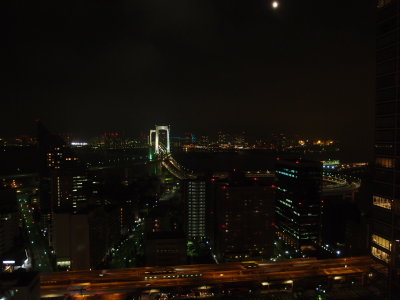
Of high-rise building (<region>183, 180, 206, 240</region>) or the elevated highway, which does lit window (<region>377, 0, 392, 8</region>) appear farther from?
high-rise building (<region>183, 180, 206, 240</region>)

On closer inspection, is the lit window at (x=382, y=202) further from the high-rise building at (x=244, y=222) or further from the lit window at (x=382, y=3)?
the high-rise building at (x=244, y=222)

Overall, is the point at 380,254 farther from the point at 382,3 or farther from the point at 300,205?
the point at 300,205

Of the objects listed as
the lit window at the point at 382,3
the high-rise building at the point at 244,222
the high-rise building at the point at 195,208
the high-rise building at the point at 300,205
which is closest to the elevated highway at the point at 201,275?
the high-rise building at the point at 244,222

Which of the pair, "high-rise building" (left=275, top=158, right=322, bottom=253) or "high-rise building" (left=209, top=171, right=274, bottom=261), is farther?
"high-rise building" (left=275, top=158, right=322, bottom=253)

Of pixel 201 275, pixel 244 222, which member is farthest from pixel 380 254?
pixel 244 222

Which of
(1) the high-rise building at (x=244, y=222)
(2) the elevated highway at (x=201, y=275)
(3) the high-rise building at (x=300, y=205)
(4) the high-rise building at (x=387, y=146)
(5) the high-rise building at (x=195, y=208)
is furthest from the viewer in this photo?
(5) the high-rise building at (x=195, y=208)

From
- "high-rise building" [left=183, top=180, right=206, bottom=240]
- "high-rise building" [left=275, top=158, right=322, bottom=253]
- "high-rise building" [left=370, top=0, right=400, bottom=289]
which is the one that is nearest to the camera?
"high-rise building" [left=370, top=0, right=400, bottom=289]

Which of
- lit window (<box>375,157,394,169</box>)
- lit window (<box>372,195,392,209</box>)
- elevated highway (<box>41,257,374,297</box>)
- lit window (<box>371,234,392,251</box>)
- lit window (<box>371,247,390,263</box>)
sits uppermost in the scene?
lit window (<box>375,157,394,169</box>)

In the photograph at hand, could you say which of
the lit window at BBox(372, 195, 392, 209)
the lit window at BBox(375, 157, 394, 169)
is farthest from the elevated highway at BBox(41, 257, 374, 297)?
the lit window at BBox(375, 157, 394, 169)
